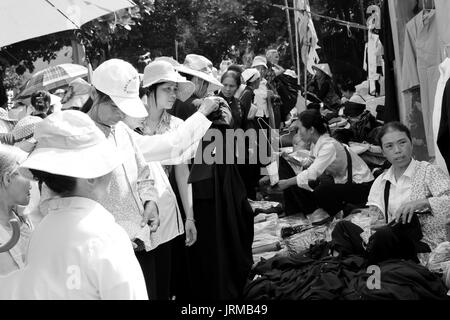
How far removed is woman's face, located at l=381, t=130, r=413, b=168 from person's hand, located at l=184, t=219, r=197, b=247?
144cm

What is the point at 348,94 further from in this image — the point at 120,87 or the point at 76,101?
the point at 120,87

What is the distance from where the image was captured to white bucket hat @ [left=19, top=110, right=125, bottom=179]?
7.80ft

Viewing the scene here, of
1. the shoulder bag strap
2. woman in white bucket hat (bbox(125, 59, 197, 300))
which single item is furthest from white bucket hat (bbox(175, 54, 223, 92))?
the shoulder bag strap

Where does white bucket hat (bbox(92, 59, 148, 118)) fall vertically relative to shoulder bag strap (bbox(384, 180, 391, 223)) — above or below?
above

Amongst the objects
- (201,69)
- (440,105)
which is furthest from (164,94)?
(440,105)

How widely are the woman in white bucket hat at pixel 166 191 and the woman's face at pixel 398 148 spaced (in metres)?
1.41

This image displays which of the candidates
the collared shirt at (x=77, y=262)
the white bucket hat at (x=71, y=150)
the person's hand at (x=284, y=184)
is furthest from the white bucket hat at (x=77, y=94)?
Answer: the collared shirt at (x=77, y=262)

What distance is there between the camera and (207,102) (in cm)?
455

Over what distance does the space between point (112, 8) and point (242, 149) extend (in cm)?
254

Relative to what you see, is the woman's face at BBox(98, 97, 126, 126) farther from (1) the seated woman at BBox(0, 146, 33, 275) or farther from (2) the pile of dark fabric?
(2) the pile of dark fabric

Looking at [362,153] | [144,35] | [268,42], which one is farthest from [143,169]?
[268,42]

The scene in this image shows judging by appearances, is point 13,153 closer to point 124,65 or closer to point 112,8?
point 124,65

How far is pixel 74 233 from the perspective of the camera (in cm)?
232

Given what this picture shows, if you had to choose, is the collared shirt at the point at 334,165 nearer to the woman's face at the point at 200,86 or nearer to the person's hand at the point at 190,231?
the woman's face at the point at 200,86
